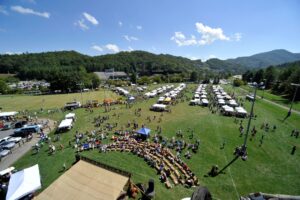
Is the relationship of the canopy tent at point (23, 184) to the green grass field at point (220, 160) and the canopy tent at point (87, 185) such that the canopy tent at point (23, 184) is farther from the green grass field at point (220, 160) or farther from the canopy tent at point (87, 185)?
the canopy tent at point (87, 185)

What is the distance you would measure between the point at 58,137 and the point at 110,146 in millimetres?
9044

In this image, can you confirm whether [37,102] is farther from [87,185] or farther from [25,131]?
[87,185]

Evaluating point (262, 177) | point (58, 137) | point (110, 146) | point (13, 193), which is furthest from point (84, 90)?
point (262, 177)

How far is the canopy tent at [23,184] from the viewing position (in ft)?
41.7

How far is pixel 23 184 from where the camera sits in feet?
44.1

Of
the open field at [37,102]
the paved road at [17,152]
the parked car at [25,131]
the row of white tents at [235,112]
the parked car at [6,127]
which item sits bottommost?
the open field at [37,102]

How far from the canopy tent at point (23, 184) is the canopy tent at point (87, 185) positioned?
1.91m

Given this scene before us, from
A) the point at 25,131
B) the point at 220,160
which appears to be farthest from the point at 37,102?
the point at 220,160

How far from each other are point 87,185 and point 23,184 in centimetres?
544

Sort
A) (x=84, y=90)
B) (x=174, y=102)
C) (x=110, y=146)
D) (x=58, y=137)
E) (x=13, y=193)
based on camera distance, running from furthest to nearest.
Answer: (x=84, y=90), (x=174, y=102), (x=58, y=137), (x=110, y=146), (x=13, y=193)

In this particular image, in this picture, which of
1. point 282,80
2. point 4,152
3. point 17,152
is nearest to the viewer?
point 4,152

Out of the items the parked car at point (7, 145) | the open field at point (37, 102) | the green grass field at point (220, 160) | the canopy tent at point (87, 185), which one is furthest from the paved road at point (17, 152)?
the open field at point (37, 102)

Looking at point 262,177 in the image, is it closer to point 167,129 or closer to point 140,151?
point 140,151

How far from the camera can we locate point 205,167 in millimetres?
17781
